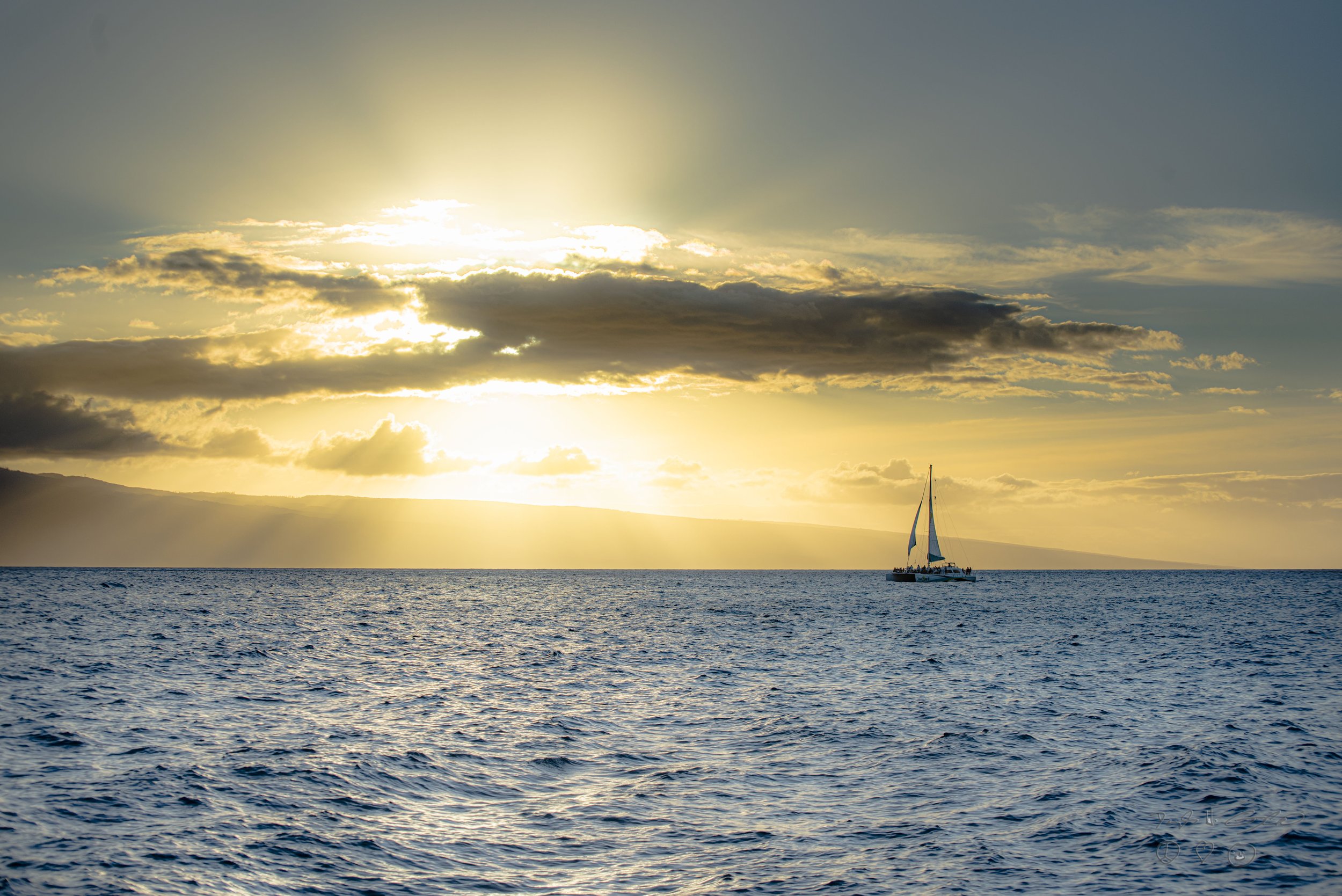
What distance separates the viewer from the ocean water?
1884 centimetres

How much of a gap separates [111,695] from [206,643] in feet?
98.0

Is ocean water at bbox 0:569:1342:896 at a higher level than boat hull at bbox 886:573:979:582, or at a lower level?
higher

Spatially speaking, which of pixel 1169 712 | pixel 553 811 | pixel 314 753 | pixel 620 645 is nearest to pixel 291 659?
pixel 620 645

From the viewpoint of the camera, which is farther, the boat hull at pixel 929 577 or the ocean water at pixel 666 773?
the boat hull at pixel 929 577

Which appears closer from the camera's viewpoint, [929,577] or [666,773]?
[666,773]

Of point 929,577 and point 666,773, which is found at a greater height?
point 666,773

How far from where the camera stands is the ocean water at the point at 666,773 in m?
18.8

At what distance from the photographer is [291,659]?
58.8 metres

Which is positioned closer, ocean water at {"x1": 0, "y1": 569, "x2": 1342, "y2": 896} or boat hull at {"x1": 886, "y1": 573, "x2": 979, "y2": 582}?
ocean water at {"x1": 0, "y1": 569, "x2": 1342, "y2": 896}

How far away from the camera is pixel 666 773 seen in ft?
89.7

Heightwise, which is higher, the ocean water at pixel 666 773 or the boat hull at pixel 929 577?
the ocean water at pixel 666 773

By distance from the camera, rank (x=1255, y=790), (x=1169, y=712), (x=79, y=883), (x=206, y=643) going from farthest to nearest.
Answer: (x=206, y=643) < (x=1169, y=712) < (x=1255, y=790) < (x=79, y=883)

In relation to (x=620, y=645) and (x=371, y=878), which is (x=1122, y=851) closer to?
(x=371, y=878)

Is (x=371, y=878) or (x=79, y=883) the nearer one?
(x=79, y=883)
